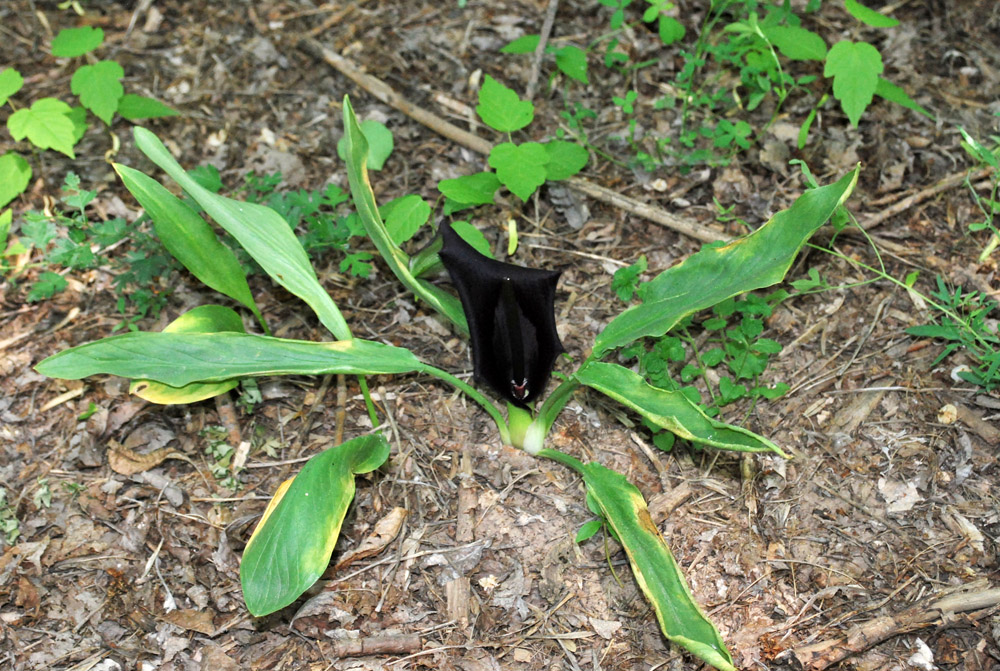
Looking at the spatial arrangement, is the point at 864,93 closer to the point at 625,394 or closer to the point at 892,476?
the point at 892,476

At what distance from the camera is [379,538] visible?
72.7 inches

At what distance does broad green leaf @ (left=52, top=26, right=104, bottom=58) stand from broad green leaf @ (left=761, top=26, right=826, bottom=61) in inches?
80.2

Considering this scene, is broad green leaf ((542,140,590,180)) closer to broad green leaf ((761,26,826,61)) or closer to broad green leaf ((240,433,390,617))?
broad green leaf ((761,26,826,61))

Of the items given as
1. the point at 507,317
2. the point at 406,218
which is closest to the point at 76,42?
the point at 406,218

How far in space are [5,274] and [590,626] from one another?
1959 mm

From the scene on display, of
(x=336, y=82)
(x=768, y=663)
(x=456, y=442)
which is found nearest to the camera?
(x=768, y=663)

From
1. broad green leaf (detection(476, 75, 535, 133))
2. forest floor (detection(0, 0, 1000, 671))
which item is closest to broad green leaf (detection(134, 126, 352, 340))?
forest floor (detection(0, 0, 1000, 671))

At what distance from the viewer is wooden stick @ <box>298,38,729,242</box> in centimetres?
232

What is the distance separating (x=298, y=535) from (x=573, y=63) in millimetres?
1658

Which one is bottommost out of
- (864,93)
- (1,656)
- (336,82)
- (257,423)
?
(1,656)

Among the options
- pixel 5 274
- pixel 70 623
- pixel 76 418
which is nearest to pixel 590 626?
pixel 70 623

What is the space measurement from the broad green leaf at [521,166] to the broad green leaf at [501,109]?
0.09 meters

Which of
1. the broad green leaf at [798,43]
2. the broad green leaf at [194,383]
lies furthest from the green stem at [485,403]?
the broad green leaf at [798,43]

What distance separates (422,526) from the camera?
6.15ft
